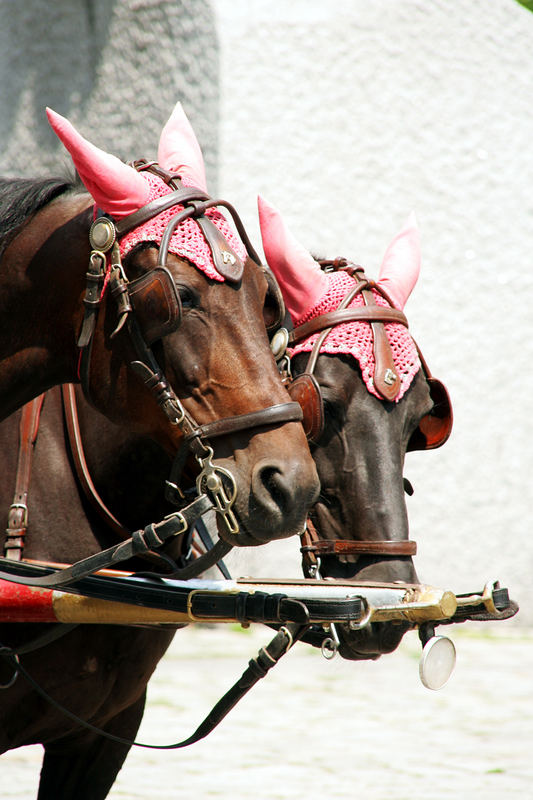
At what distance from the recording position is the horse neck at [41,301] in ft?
6.72

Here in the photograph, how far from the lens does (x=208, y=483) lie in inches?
71.6

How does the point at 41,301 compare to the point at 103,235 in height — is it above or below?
below

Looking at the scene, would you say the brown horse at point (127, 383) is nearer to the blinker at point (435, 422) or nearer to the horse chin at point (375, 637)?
the horse chin at point (375, 637)

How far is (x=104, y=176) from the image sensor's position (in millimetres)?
1924

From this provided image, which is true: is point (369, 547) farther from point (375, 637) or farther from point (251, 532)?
point (251, 532)

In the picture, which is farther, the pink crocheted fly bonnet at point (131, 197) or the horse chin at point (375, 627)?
the horse chin at point (375, 627)

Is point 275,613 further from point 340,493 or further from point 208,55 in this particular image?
point 208,55

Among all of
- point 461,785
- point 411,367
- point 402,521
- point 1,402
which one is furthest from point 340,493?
point 461,785

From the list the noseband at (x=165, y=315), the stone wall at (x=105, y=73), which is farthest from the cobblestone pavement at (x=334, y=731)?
the stone wall at (x=105, y=73)

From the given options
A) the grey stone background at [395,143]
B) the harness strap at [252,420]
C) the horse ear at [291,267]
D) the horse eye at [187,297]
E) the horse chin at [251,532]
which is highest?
the horse eye at [187,297]

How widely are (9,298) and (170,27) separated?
16.8 feet

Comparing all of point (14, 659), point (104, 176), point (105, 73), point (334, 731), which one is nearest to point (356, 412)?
point (104, 176)

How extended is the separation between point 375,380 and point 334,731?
281cm

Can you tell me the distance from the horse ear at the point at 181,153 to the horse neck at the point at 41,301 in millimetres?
250
